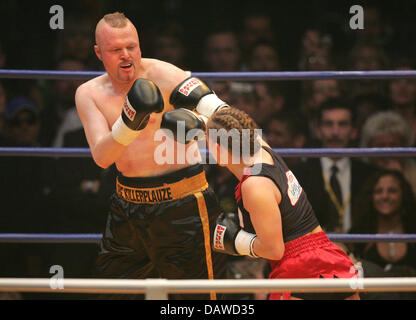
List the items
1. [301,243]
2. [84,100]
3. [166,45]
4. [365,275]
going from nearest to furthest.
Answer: [301,243], [84,100], [365,275], [166,45]

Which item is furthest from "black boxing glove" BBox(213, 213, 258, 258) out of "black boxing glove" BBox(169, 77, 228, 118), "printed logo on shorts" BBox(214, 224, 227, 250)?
"black boxing glove" BBox(169, 77, 228, 118)

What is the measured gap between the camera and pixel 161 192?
7.23ft

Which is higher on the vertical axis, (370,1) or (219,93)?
(370,1)

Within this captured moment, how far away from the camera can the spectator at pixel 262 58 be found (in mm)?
3863

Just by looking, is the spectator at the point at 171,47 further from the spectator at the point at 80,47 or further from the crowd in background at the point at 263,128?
the spectator at the point at 80,47

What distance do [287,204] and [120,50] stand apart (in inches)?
32.2

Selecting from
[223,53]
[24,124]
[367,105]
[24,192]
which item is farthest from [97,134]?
[367,105]

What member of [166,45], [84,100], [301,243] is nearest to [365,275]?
[301,243]

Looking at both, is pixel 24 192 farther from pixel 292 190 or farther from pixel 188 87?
pixel 292 190

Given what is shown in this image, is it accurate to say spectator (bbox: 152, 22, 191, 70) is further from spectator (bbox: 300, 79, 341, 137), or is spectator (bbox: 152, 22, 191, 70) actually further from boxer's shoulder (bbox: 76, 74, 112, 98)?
boxer's shoulder (bbox: 76, 74, 112, 98)

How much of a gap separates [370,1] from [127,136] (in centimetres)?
287

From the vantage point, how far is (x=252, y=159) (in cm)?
202

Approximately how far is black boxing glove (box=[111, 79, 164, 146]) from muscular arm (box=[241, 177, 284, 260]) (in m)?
0.40
